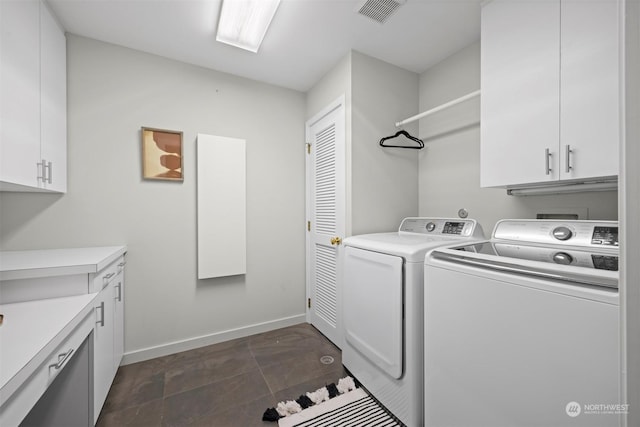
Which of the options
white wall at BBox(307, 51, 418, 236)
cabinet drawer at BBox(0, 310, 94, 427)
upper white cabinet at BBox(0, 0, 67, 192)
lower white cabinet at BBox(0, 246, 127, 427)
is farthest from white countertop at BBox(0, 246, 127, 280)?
white wall at BBox(307, 51, 418, 236)

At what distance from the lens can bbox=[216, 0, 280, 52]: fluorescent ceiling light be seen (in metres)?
1.63

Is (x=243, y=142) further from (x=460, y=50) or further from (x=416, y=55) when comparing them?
(x=460, y=50)

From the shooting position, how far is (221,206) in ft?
7.72

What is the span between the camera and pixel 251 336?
2482 mm

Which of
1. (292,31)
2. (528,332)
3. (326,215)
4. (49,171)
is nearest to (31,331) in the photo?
(49,171)

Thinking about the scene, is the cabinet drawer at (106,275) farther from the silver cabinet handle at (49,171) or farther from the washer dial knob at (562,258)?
the washer dial knob at (562,258)

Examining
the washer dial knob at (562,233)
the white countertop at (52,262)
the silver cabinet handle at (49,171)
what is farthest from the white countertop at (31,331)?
the washer dial knob at (562,233)

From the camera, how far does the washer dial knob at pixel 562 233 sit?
129 centimetres

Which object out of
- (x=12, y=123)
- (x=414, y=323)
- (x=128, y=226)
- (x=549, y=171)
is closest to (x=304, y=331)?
(x=414, y=323)

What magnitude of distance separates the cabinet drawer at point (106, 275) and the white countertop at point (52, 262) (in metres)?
0.04

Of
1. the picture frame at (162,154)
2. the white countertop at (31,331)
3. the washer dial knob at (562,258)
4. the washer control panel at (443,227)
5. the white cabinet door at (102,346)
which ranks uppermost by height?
the picture frame at (162,154)

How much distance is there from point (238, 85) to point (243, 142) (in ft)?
1.90

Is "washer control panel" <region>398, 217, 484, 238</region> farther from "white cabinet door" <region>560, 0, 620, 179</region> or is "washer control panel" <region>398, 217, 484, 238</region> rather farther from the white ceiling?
the white ceiling

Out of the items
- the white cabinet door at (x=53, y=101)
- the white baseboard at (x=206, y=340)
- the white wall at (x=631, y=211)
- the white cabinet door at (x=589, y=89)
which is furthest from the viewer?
the white baseboard at (x=206, y=340)
